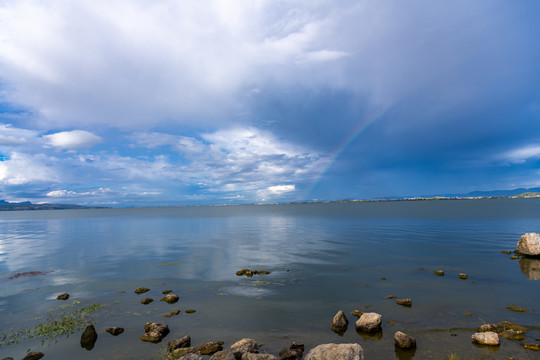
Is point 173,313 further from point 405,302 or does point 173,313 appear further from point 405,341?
point 405,302

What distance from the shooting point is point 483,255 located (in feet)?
125

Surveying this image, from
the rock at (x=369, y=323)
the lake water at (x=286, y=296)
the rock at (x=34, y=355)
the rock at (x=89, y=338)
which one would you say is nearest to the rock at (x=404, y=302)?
the lake water at (x=286, y=296)

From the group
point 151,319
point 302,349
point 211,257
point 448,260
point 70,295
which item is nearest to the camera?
point 302,349

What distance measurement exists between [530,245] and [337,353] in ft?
133

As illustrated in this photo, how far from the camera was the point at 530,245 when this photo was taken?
36000mm

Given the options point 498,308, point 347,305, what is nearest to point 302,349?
point 347,305

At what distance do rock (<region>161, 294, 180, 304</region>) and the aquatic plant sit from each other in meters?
5.28

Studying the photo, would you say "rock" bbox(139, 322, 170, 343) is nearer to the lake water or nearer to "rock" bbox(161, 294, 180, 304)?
the lake water

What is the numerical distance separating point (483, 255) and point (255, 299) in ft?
115

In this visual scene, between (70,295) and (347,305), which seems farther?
(70,295)

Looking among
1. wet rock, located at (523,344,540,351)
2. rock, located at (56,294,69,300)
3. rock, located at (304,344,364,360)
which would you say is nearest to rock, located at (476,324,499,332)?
wet rock, located at (523,344,540,351)

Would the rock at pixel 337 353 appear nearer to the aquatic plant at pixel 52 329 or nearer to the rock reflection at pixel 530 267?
the aquatic plant at pixel 52 329

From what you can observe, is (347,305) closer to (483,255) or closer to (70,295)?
(70,295)

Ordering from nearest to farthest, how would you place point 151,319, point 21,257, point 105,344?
point 105,344
point 151,319
point 21,257
